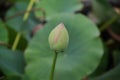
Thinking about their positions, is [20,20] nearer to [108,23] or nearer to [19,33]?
[19,33]

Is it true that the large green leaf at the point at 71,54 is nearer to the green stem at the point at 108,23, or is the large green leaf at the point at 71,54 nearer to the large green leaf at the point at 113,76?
the large green leaf at the point at 113,76

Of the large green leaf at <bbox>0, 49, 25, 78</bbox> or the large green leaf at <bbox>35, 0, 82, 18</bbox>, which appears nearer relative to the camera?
the large green leaf at <bbox>0, 49, 25, 78</bbox>

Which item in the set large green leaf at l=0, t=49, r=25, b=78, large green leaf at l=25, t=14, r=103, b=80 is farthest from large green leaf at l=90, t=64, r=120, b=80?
large green leaf at l=0, t=49, r=25, b=78

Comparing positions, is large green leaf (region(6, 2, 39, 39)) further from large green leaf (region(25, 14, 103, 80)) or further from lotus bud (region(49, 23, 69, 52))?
lotus bud (region(49, 23, 69, 52))

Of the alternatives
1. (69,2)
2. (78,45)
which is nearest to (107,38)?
(69,2)

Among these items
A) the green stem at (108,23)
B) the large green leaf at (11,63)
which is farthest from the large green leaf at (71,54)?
the green stem at (108,23)

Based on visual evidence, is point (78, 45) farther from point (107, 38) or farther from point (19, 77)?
point (107, 38)
